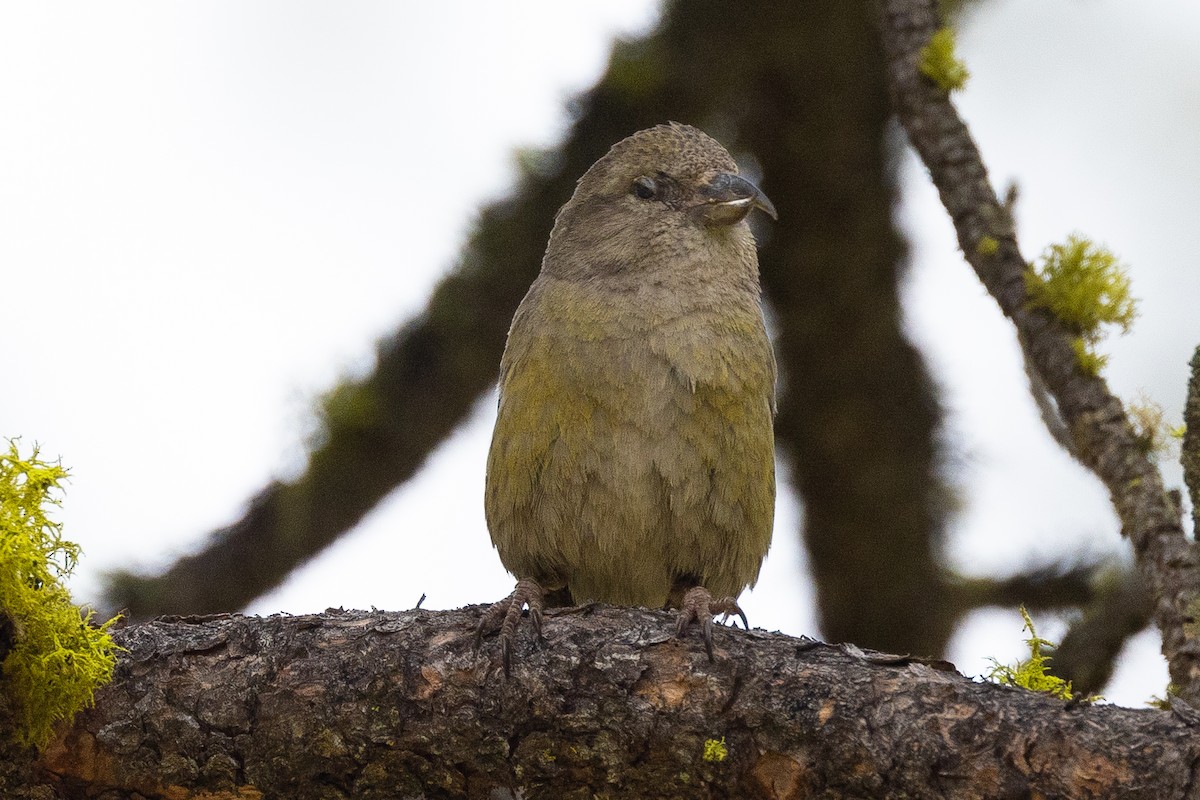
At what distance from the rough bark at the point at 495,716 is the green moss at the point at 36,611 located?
129mm

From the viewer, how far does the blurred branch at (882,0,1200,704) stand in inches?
135

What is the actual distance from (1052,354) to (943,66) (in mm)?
1013

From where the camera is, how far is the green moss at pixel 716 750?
2.93 meters

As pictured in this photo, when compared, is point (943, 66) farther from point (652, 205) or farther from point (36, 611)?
point (36, 611)

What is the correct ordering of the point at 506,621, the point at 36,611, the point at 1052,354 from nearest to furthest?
the point at 36,611 → the point at 506,621 → the point at 1052,354

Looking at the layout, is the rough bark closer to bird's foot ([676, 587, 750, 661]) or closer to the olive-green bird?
bird's foot ([676, 587, 750, 661])

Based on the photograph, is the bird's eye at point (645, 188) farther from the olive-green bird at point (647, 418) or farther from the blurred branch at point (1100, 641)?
the blurred branch at point (1100, 641)

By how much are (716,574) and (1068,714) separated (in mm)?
1811

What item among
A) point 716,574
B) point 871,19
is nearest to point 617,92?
point 871,19

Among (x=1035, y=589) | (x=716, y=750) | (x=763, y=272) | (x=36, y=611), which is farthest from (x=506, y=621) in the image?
(x=1035, y=589)

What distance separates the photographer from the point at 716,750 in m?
2.94

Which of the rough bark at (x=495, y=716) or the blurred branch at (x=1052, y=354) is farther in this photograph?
the blurred branch at (x=1052, y=354)

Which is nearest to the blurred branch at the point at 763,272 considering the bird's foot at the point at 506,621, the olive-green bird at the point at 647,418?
the olive-green bird at the point at 647,418

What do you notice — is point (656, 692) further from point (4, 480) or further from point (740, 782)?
point (4, 480)
